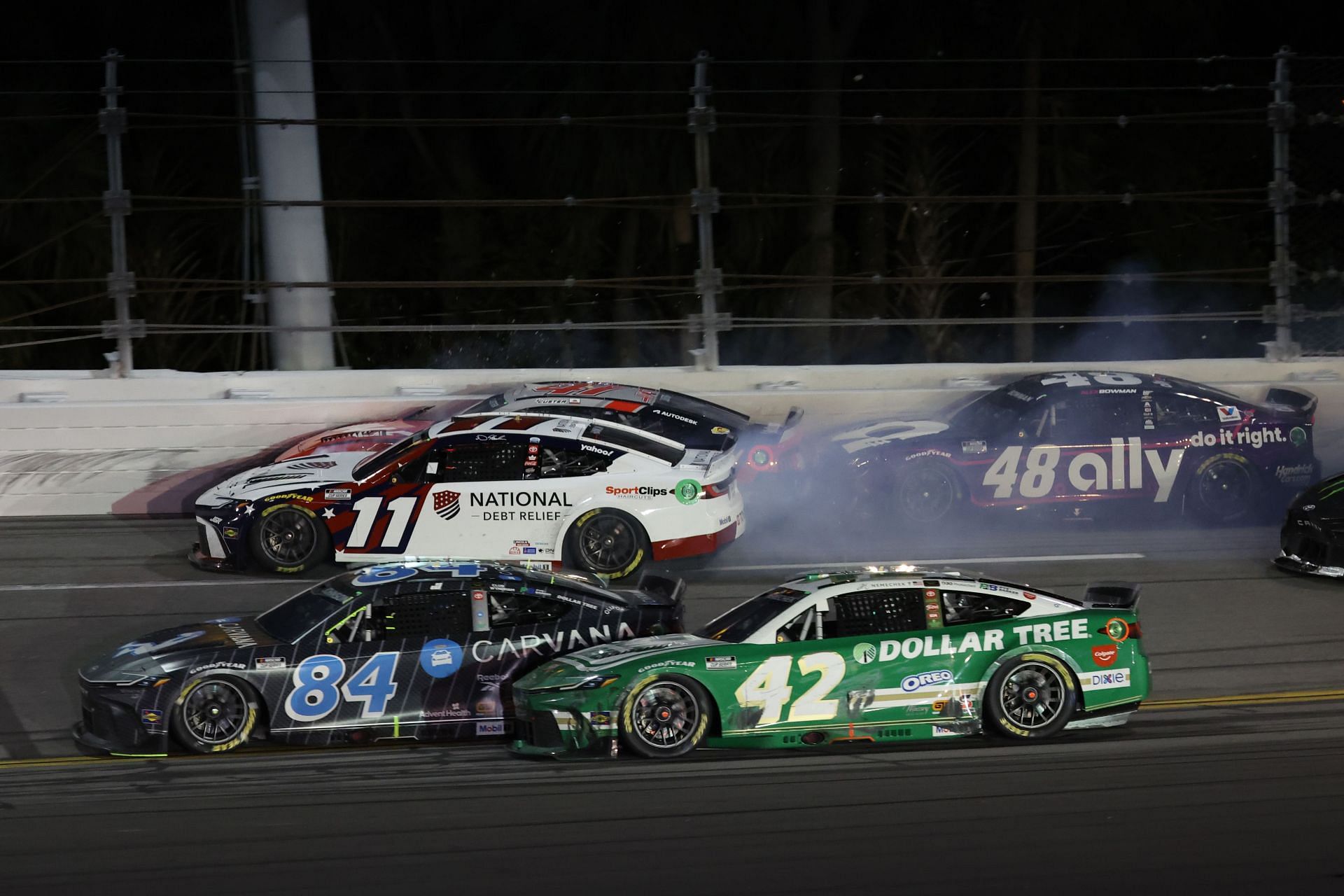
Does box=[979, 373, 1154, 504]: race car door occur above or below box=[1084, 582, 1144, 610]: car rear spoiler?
above

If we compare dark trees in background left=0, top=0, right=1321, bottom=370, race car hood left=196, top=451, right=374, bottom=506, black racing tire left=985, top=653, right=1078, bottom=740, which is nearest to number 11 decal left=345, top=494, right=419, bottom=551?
race car hood left=196, top=451, right=374, bottom=506

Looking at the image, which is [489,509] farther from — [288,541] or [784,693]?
[784,693]

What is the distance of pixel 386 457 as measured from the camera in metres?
12.3

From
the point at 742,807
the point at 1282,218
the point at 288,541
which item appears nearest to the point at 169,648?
the point at 288,541

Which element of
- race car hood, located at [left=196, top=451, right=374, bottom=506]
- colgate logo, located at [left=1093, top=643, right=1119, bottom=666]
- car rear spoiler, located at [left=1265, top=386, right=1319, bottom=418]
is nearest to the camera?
colgate logo, located at [left=1093, top=643, right=1119, bottom=666]

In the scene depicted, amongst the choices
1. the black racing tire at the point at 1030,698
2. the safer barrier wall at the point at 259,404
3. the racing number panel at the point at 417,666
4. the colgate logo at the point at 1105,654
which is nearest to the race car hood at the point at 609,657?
the racing number panel at the point at 417,666

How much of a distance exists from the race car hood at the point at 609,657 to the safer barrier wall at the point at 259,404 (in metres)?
6.29

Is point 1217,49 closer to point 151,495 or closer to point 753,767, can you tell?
point 151,495

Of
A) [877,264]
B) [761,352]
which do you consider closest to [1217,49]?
[877,264]

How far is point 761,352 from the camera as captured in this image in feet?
62.1

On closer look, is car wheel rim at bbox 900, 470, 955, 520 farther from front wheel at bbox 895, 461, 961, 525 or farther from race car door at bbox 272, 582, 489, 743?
race car door at bbox 272, 582, 489, 743

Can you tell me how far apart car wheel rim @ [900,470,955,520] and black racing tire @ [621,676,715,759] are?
213 inches

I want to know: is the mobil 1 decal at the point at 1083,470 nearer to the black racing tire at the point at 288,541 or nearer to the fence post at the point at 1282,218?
the fence post at the point at 1282,218

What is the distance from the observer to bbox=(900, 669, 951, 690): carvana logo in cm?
863
